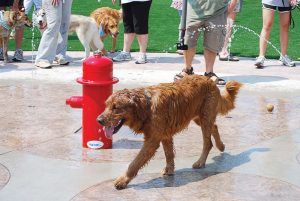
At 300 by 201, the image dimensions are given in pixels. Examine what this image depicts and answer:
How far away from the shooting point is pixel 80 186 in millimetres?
5129

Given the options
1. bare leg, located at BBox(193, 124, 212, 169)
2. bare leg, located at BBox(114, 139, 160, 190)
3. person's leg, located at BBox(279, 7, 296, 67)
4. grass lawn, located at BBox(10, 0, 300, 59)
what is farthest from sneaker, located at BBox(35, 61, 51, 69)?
bare leg, located at BBox(114, 139, 160, 190)

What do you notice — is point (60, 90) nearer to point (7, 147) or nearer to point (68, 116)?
point (68, 116)

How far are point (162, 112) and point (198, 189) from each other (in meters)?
0.71

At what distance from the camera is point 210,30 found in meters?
8.82

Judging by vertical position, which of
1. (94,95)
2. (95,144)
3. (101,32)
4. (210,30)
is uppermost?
(210,30)

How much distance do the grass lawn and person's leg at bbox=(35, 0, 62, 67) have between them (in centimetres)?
230

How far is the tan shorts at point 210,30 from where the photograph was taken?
8.78 metres

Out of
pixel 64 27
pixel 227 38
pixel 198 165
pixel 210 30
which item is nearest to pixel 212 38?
pixel 210 30

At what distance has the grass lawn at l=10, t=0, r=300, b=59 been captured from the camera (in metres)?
12.6

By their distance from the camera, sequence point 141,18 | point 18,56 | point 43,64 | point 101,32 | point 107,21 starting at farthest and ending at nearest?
1. point 101,32
2. point 107,21
3. point 18,56
4. point 141,18
5. point 43,64

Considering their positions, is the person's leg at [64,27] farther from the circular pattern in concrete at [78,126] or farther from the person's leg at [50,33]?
the circular pattern in concrete at [78,126]

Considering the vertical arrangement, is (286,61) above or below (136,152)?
above

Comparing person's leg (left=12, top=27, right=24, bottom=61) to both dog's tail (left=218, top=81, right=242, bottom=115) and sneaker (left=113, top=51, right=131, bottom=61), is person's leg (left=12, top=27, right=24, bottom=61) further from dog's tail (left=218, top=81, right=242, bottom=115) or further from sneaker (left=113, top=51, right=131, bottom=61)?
dog's tail (left=218, top=81, right=242, bottom=115)

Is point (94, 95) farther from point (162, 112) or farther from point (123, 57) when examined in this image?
point (123, 57)
